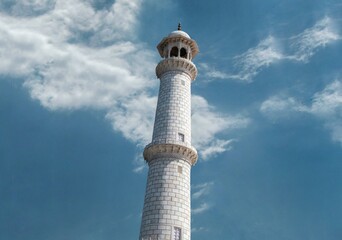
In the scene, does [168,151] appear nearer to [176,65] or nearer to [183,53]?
[176,65]

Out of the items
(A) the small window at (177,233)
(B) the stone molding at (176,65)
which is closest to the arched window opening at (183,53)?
(B) the stone molding at (176,65)

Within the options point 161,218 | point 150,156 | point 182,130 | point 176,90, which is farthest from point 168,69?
point 161,218

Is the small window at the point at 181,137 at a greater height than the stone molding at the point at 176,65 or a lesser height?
lesser

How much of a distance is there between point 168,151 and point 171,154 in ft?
1.37

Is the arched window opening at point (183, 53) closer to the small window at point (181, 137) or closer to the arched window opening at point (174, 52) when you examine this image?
the arched window opening at point (174, 52)

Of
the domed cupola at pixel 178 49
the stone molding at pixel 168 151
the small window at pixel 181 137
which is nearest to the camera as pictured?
the stone molding at pixel 168 151

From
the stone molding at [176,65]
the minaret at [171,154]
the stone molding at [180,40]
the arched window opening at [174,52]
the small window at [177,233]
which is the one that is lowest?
the small window at [177,233]

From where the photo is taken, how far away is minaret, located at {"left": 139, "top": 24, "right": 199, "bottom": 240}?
116 feet

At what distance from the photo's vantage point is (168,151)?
39031 mm

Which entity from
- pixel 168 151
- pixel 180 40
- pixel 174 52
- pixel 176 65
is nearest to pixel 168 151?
pixel 168 151

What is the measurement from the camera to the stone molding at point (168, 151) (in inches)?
1535

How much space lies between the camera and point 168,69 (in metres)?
45.9

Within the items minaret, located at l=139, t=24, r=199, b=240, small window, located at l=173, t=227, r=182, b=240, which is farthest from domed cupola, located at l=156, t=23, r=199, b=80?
small window, located at l=173, t=227, r=182, b=240

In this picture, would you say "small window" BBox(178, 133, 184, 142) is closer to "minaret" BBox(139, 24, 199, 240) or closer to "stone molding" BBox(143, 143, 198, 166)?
"minaret" BBox(139, 24, 199, 240)
